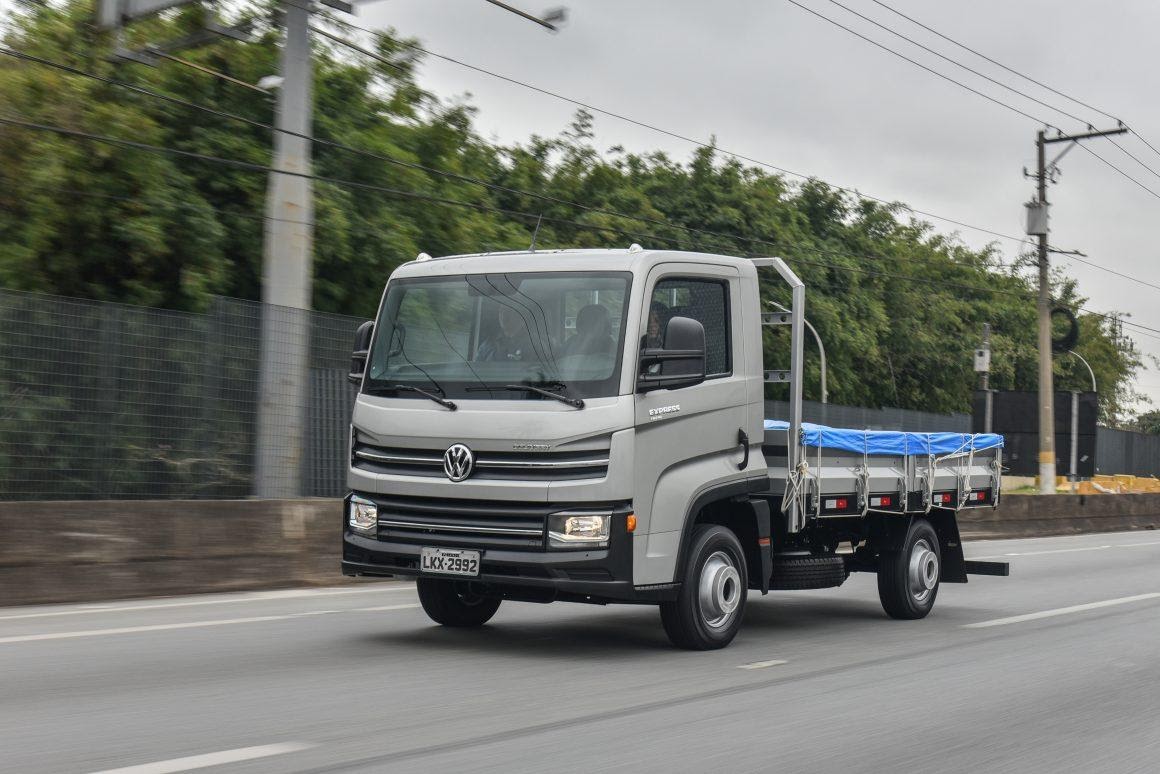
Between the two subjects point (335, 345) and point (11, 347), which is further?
point (335, 345)

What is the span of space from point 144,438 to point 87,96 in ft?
33.5

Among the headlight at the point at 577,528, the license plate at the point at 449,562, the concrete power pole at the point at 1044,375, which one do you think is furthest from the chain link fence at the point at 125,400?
the concrete power pole at the point at 1044,375

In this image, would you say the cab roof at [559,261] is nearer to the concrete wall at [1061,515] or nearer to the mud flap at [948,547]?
the mud flap at [948,547]

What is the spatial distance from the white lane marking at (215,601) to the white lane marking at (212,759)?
15.7 feet

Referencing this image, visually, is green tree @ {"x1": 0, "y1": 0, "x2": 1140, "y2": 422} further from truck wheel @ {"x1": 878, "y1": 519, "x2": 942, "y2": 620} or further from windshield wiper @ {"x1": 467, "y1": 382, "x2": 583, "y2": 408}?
windshield wiper @ {"x1": 467, "y1": 382, "x2": 583, "y2": 408}

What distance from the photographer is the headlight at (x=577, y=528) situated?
7.88m

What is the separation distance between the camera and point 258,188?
72.3 feet

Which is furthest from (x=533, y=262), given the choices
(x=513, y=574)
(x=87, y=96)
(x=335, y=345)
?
(x=87, y=96)

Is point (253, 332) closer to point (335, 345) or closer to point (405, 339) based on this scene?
point (335, 345)

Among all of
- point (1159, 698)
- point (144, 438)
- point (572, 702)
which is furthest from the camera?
point (144, 438)

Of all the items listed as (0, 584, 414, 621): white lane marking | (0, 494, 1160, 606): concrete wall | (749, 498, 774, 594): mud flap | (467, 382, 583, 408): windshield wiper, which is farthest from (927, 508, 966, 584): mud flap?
(0, 494, 1160, 606): concrete wall

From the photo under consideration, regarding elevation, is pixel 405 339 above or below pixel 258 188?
below

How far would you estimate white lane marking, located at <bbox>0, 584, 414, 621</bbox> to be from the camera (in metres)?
9.88

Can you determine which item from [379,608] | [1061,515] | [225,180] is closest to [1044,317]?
[1061,515]
